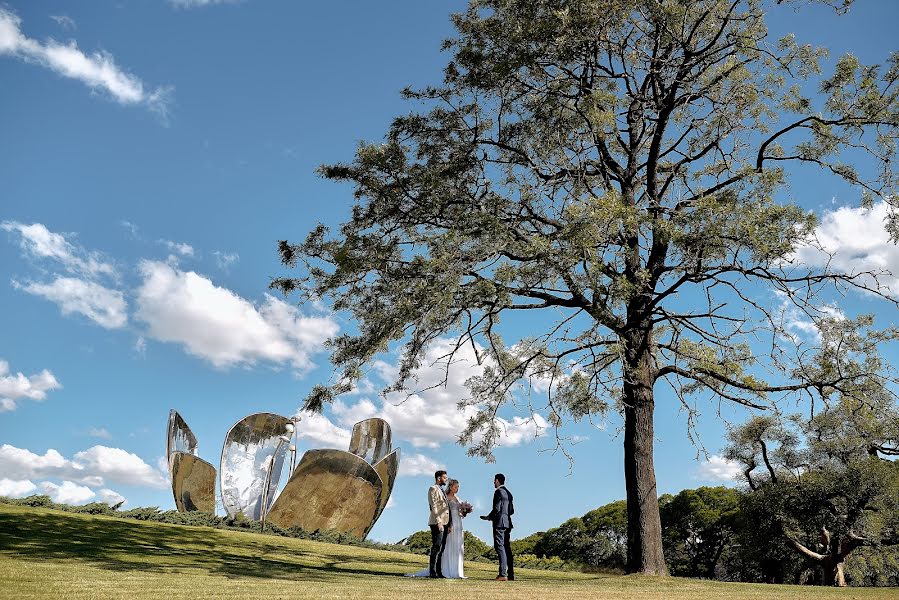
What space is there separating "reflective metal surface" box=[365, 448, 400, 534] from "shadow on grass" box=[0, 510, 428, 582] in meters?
3.90

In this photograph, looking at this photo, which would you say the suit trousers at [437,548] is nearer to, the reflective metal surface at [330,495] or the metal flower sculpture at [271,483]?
the reflective metal surface at [330,495]

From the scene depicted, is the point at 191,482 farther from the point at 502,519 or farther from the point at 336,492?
the point at 502,519

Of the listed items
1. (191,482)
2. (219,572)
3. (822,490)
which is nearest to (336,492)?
(191,482)

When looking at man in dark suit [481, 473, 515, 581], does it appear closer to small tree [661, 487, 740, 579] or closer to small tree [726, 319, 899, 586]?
small tree [726, 319, 899, 586]

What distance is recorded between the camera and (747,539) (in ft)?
91.5

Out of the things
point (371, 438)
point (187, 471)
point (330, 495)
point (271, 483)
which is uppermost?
point (371, 438)

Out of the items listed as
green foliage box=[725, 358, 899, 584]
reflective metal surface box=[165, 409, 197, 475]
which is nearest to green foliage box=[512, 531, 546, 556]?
green foliage box=[725, 358, 899, 584]

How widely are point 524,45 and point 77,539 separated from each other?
12.9m

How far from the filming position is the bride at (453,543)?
1169cm

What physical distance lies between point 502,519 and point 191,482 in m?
13.5

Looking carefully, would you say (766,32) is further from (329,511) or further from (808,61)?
(329,511)

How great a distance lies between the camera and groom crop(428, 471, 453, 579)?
11352 millimetres

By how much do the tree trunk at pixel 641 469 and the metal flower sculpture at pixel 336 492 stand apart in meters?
9.68

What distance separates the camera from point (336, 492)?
21.2m
